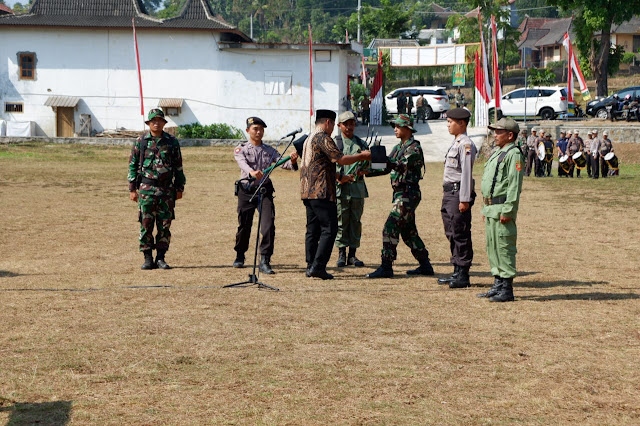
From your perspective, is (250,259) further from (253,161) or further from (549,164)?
(549,164)

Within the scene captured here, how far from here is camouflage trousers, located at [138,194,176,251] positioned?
367 inches

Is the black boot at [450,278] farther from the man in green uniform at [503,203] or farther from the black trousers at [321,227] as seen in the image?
the black trousers at [321,227]

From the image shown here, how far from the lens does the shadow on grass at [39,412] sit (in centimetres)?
451

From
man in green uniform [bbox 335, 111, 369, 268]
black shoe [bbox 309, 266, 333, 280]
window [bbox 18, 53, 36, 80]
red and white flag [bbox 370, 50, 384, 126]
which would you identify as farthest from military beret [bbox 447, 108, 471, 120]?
window [bbox 18, 53, 36, 80]

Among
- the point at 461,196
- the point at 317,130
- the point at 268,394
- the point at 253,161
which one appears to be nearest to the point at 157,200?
the point at 253,161

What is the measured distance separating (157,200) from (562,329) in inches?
189

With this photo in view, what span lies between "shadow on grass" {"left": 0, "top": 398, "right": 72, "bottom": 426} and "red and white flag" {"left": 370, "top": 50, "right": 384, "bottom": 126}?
1278 inches

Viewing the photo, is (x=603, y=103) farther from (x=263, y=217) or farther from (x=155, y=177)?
(x=155, y=177)

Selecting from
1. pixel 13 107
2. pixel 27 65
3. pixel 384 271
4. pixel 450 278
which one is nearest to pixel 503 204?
pixel 450 278

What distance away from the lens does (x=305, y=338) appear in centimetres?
631

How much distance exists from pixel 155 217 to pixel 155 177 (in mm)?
473

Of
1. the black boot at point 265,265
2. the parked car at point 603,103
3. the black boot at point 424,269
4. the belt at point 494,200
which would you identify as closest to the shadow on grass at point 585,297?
the belt at point 494,200

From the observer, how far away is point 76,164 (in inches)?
1130

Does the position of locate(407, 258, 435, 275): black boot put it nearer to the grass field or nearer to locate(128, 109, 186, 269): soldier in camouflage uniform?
the grass field
